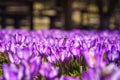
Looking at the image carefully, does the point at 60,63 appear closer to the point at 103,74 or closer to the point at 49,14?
the point at 103,74

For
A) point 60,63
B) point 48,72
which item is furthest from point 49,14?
point 48,72

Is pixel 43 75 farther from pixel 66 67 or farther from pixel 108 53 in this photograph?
pixel 108 53

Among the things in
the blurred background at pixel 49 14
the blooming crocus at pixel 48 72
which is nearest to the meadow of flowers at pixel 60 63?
the blooming crocus at pixel 48 72

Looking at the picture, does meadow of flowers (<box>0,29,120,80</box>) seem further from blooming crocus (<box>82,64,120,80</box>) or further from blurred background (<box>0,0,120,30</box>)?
blurred background (<box>0,0,120,30</box>)

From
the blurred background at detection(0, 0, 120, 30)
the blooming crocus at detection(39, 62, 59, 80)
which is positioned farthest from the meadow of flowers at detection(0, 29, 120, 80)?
the blurred background at detection(0, 0, 120, 30)

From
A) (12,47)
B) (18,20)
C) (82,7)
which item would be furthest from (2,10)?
(12,47)

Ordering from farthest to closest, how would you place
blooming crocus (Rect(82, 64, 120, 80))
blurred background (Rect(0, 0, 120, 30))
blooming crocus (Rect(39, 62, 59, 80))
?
blurred background (Rect(0, 0, 120, 30)), blooming crocus (Rect(39, 62, 59, 80)), blooming crocus (Rect(82, 64, 120, 80))

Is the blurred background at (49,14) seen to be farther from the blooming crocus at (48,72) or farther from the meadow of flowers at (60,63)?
the blooming crocus at (48,72)

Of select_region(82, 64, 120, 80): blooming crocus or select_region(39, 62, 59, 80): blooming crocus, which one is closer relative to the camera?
select_region(82, 64, 120, 80): blooming crocus
